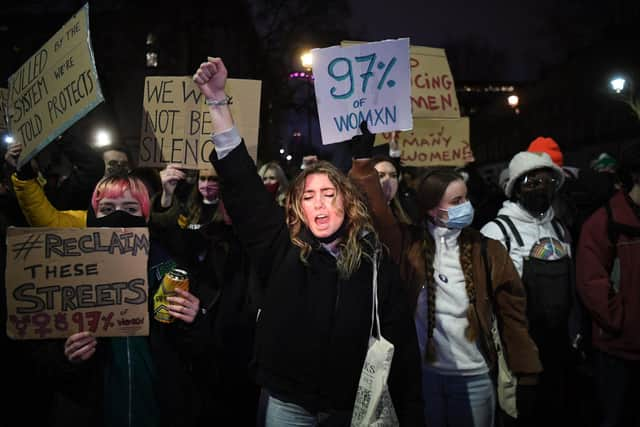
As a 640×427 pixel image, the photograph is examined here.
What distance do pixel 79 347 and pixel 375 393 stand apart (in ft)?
4.51

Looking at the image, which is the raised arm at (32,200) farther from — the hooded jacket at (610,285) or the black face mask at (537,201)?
the hooded jacket at (610,285)

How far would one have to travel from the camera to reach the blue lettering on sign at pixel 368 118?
3.19m

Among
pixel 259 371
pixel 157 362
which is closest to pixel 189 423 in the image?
pixel 157 362

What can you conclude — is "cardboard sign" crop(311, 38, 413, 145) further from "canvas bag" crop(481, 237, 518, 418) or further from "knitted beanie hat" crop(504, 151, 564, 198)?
"knitted beanie hat" crop(504, 151, 564, 198)

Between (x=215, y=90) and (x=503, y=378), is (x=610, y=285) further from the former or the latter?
(x=215, y=90)

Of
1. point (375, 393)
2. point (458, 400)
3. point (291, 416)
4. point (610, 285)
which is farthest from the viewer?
point (610, 285)

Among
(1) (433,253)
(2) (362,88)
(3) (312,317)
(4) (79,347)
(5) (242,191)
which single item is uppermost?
(2) (362,88)

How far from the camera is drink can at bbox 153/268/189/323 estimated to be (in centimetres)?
226

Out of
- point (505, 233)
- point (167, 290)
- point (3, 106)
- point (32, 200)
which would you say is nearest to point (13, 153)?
point (32, 200)

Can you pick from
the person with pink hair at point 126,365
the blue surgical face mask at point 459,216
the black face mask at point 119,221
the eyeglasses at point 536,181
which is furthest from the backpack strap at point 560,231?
the black face mask at point 119,221

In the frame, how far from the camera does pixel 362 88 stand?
324cm

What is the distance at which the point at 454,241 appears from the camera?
309cm

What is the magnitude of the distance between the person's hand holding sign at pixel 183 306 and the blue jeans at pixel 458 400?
1.48m

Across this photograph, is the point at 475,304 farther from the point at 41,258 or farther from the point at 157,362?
the point at 41,258
